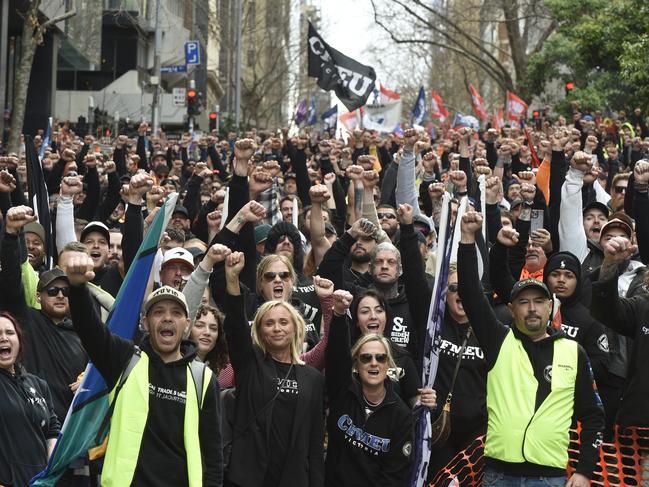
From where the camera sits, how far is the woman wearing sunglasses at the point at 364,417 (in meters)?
7.03

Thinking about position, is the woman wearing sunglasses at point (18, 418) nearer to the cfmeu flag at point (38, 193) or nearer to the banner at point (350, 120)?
the cfmeu flag at point (38, 193)

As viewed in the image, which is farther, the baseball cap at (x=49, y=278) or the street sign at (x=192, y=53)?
the street sign at (x=192, y=53)

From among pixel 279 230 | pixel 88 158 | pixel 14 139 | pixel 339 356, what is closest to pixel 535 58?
pixel 14 139

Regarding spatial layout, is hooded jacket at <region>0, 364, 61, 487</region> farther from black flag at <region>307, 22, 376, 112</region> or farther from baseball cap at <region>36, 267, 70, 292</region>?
black flag at <region>307, 22, 376, 112</region>

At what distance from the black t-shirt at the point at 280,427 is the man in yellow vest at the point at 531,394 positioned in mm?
1064

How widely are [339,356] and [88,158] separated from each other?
231 inches

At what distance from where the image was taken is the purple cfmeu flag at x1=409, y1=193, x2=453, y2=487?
7098mm

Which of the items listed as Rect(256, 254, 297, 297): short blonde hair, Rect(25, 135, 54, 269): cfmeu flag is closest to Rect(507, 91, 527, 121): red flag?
Rect(25, 135, 54, 269): cfmeu flag

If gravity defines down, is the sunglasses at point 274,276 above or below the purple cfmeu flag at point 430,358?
above

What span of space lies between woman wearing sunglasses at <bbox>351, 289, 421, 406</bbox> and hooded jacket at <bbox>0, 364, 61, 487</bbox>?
6.52ft

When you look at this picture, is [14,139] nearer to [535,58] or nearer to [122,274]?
[122,274]

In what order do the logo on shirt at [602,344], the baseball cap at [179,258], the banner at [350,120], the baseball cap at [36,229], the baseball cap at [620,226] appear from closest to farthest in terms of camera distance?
the logo on shirt at [602,344]
the baseball cap at [179,258]
the baseball cap at [620,226]
the baseball cap at [36,229]
the banner at [350,120]

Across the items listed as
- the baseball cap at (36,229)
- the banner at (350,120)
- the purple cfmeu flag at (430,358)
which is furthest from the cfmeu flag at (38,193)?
the banner at (350,120)

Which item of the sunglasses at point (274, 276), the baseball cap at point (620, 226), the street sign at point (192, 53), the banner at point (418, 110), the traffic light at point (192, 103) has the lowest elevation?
the sunglasses at point (274, 276)
